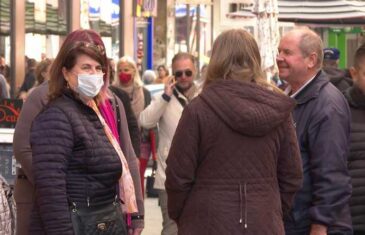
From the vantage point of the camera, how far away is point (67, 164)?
570cm

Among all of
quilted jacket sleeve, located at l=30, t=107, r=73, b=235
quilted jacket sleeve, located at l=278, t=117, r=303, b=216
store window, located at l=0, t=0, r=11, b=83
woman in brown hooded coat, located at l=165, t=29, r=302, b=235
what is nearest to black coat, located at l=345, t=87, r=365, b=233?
quilted jacket sleeve, located at l=278, t=117, r=303, b=216

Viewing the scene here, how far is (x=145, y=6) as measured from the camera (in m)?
28.1

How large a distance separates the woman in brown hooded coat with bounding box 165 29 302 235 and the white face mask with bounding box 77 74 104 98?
2.03ft

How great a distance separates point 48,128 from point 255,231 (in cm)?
116

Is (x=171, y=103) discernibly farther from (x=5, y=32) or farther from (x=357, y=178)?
(x=5, y=32)

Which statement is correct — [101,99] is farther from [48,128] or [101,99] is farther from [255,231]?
[255,231]

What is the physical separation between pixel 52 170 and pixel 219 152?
0.84 m

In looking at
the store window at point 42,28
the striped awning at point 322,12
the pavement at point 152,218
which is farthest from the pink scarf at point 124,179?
the store window at point 42,28

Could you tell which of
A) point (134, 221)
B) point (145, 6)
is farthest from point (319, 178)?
point (145, 6)

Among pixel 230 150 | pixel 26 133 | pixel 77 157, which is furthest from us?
pixel 26 133

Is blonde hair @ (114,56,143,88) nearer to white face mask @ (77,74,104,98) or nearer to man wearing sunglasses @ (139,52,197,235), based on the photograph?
man wearing sunglasses @ (139,52,197,235)

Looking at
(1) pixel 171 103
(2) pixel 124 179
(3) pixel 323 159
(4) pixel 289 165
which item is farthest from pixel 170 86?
(4) pixel 289 165

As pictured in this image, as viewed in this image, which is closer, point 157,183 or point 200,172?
point 200,172

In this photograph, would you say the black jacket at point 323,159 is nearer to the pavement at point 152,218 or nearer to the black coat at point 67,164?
the black coat at point 67,164
